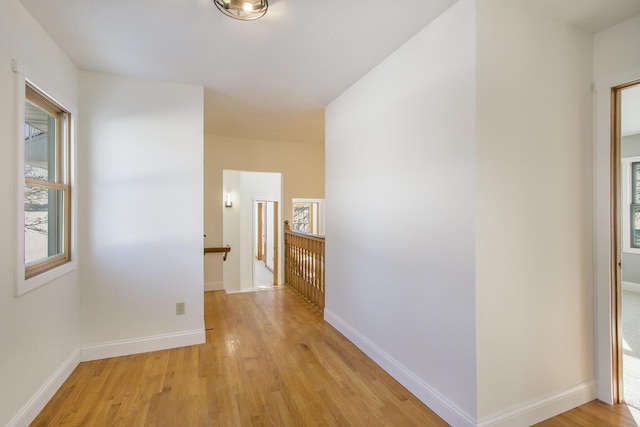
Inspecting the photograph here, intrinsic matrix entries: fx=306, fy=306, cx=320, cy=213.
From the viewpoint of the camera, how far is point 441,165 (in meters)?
2.01

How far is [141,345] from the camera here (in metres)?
2.92

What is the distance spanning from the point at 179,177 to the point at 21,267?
56.2 inches

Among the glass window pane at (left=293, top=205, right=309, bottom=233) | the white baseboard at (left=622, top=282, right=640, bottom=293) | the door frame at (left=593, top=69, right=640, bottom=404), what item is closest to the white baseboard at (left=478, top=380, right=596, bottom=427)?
the door frame at (left=593, top=69, right=640, bottom=404)

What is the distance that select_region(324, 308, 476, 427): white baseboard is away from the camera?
1882mm

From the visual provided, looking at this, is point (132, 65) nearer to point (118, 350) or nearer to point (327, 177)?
point (327, 177)

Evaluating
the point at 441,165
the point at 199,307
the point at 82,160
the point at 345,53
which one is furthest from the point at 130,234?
the point at 441,165

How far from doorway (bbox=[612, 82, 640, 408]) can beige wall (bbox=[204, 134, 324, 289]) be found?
423 cm

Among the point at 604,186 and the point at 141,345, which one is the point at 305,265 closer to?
the point at 141,345

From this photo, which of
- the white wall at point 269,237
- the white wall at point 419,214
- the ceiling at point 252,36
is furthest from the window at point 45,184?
the white wall at point 269,237

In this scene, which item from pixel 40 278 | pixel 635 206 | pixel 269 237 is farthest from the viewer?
pixel 269 237

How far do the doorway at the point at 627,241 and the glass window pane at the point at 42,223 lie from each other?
13.3 ft

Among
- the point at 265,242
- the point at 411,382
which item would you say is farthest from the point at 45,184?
the point at 265,242

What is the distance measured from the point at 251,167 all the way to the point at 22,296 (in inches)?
150

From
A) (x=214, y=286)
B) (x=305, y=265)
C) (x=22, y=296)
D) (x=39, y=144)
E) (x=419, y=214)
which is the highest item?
(x=39, y=144)
